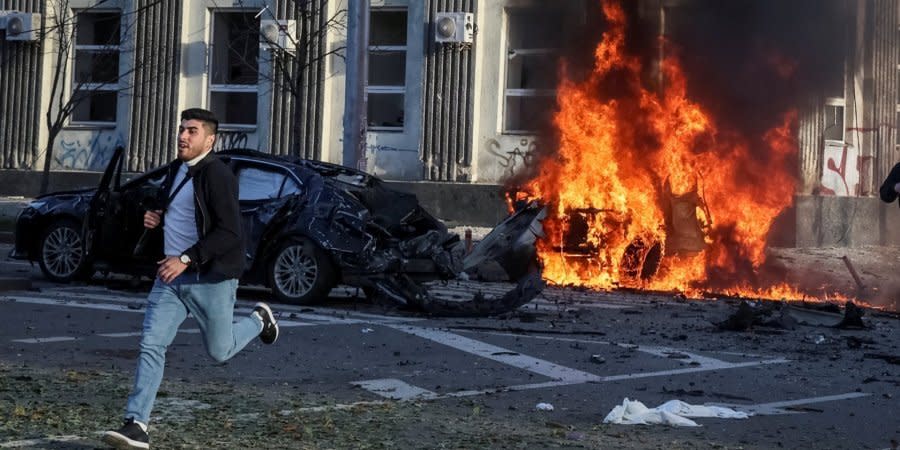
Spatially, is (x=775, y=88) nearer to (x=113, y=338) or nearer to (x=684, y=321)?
(x=684, y=321)

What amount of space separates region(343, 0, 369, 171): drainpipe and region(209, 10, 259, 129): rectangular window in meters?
7.82

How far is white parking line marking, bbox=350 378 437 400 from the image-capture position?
8648 millimetres

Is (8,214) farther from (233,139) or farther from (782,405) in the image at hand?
(782,405)

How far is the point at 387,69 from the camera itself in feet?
88.1

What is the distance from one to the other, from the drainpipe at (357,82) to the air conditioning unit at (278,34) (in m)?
6.03

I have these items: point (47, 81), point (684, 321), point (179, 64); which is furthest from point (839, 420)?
point (47, 81)

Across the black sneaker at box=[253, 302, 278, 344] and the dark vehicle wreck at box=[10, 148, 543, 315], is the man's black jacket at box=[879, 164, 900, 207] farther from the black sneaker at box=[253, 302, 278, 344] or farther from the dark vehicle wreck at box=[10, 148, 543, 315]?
the black sneaker at box=[253, 302, 278, 344]

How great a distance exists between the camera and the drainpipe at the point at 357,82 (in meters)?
20.0

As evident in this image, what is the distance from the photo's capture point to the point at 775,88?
62.6ft

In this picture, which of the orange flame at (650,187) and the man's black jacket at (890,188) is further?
the orange flame at (650,187)

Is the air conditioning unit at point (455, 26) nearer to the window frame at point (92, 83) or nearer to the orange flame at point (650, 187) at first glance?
the orange flame at point (650, 187)

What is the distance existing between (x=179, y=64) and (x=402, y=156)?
17.7 ft

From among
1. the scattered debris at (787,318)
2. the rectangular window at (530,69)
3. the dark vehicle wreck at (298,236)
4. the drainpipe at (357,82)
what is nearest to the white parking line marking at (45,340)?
the dark vehicle wreck at (298,236)

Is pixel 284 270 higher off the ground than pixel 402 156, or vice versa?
pixel 402 156
